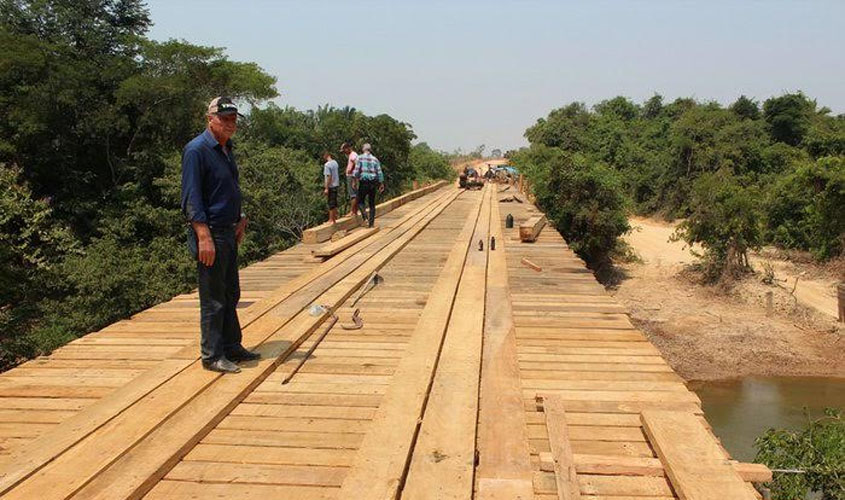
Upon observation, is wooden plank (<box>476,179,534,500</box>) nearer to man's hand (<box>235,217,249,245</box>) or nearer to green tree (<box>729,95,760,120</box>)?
man's hand (<box>235,217,249,245</box>)

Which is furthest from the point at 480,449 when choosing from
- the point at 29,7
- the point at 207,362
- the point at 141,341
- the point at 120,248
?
the point at 29,7

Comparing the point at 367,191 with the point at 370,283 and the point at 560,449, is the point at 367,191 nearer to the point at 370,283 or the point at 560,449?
the point at 370,283

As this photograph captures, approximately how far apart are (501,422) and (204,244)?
1.77 meters

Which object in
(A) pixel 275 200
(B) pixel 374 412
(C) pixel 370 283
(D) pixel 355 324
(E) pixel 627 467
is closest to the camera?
(E) pixel 627 467

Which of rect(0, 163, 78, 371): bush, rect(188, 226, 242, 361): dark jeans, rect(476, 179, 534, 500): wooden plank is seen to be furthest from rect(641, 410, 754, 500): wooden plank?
rect(0, 163, 78, 371): bush

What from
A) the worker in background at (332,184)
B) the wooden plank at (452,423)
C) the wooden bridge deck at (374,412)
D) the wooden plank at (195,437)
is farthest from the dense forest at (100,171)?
the wooden plank at (452,423)

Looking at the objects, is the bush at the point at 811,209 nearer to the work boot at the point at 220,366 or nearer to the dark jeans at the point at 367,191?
the dark jeans at the point at 367,191

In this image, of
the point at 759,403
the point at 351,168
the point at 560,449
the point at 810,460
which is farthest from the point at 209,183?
the point at 759,403

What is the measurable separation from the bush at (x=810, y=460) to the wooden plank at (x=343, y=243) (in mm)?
5143

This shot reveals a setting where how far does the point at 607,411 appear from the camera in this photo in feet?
9.45

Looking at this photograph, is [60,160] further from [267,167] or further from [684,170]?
[684,170]

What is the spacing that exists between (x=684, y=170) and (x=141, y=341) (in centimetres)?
3221

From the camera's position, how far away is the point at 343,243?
26.1ft

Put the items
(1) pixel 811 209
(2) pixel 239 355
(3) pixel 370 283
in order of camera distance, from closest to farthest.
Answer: (2) pixel 239 355 < (3) pixel 370 283 < (1) pixel 811 209
